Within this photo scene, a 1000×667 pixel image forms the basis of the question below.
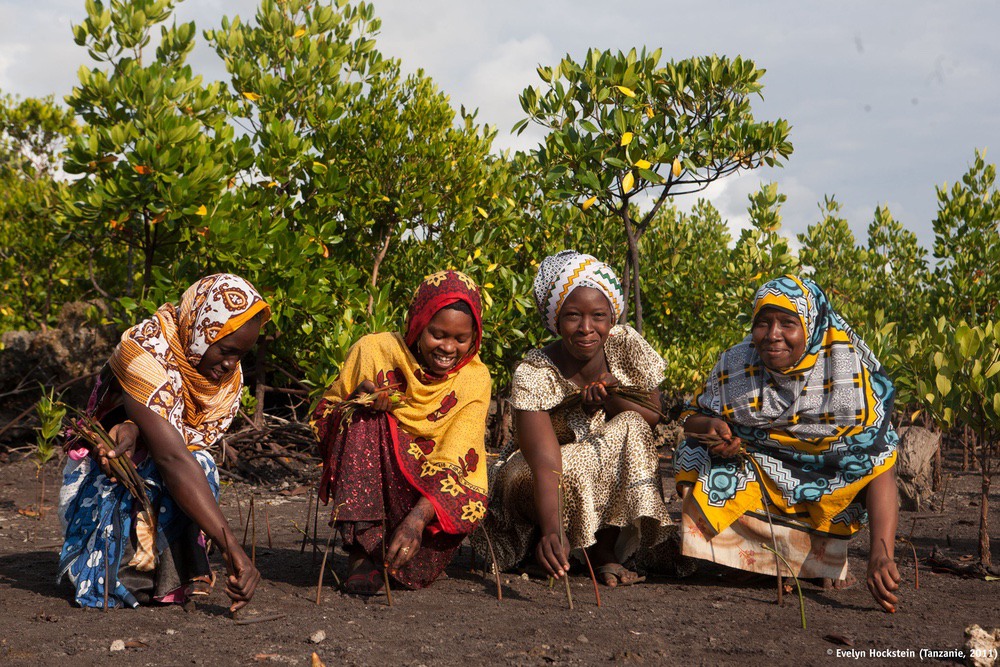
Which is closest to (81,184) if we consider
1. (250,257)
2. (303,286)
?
(250,257)

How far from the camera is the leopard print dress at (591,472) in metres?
3.79

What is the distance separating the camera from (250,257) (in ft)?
19.9

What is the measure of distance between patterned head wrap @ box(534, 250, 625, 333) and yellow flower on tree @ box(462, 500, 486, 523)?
0.83 metres

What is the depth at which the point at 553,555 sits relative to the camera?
3.46 metres

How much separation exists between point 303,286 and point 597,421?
9.60 feet

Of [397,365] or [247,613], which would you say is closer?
[247,613]

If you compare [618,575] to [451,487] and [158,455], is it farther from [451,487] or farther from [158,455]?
[158,455]

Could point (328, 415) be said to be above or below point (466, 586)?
above

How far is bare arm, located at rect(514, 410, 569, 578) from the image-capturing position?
3469mm

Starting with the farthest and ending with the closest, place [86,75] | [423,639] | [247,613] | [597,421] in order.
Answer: [86,75]
[597,421]
[247,613]
[423,639]

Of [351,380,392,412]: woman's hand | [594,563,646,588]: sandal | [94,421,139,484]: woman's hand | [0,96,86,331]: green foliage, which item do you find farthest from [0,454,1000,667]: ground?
[0,96,86,331]: green foliage

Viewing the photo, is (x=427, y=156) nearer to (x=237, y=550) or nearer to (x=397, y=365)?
(x=397, y=365)

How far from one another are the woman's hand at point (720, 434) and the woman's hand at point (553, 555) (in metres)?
0.75

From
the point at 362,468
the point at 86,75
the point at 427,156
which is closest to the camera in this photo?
the point at 362,468
